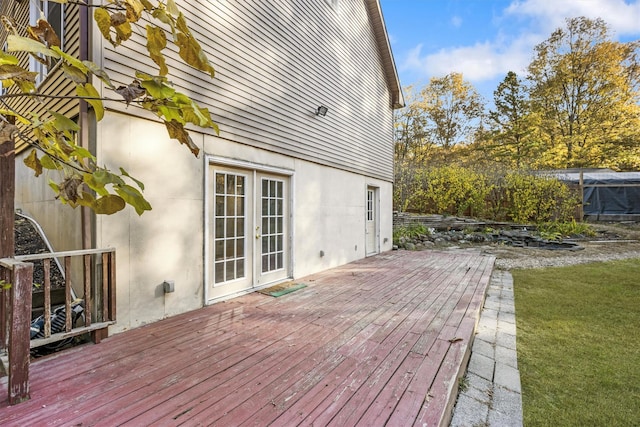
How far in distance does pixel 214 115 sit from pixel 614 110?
19794 mm

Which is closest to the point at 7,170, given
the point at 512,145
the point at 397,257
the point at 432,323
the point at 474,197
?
the point at 432,323

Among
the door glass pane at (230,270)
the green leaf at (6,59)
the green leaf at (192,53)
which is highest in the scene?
the green leaf at (192,53)

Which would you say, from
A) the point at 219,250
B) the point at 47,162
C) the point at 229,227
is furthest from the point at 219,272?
the point at 47,162

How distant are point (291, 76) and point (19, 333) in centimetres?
480

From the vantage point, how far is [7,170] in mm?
2498

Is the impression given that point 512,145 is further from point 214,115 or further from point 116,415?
point 116,415

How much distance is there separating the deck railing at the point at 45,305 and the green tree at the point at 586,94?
1998 cm

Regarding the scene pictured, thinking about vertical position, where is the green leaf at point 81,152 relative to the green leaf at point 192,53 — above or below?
below

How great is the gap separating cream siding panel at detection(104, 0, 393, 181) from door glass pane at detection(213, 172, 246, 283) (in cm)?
61

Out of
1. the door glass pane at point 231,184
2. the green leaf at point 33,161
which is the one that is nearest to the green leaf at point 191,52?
the green leaf at point 33,161

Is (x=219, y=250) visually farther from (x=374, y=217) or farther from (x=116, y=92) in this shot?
Result: (x=374, y=217)

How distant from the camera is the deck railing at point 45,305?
78.2 inches

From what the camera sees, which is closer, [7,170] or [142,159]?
[7,170]

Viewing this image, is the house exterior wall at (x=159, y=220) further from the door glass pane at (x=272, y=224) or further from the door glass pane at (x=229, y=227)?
the door glass pane at (x=272, y=224)
